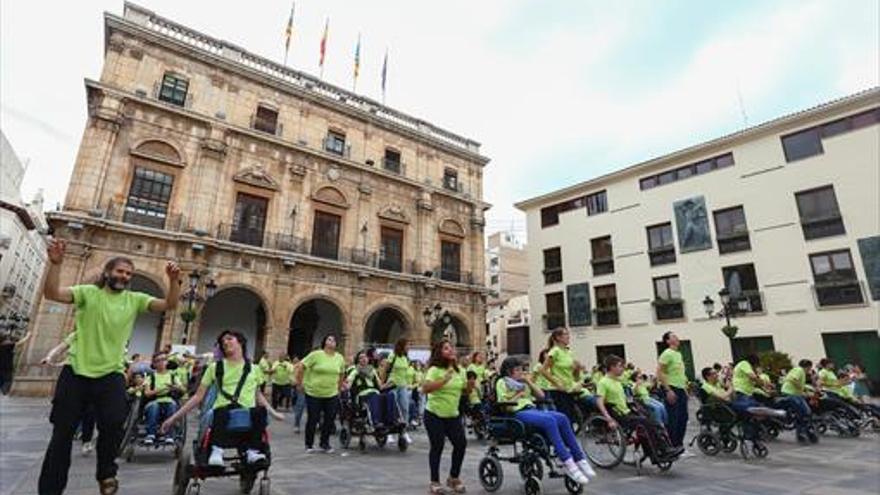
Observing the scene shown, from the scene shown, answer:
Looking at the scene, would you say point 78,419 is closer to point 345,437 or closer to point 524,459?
point 524,459

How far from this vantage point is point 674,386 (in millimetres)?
6691

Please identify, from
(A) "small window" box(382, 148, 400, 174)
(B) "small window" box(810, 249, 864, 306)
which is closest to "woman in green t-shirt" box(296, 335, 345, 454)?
(A) "small window" box(382, 148, 400, 174)

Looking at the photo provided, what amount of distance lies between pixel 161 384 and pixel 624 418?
6.44m

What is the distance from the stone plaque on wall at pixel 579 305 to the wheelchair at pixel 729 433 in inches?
664

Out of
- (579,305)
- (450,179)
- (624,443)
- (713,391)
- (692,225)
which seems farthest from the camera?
(450,179)

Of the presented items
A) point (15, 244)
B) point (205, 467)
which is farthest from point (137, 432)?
point (15, 244)

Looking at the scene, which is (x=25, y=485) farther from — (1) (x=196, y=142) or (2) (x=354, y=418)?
(1) (x=196, y=142)

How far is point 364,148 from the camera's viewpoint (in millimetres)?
22797

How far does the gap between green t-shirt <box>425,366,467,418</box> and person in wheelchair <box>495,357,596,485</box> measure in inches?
26.6

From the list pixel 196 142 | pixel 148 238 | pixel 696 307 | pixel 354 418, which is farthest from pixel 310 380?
pixel 696 307

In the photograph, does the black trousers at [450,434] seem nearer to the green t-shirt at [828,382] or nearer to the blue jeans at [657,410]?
the blue jeans at [657,410]

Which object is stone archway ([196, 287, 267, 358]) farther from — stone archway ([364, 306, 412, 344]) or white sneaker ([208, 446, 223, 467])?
white sneaker ([208, 446, 223, 467])

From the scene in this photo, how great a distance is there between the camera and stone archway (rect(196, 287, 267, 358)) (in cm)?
1838

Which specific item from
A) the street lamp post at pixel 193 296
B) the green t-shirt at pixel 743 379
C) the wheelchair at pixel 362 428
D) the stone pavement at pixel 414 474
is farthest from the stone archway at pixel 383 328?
the green t-shirt at pixel 743 379
